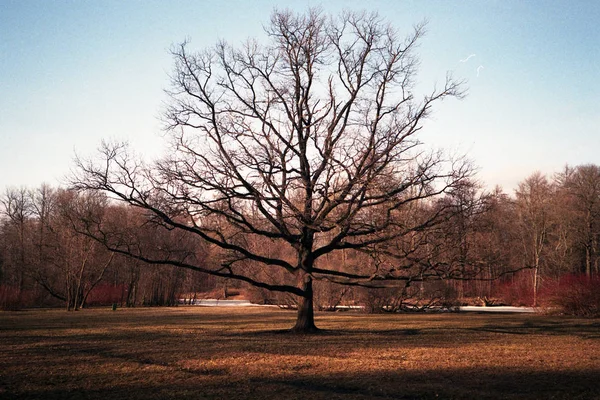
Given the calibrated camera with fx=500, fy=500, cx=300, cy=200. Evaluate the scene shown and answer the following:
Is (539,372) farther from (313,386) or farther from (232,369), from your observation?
(232,369)

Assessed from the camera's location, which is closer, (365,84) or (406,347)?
(406,347)

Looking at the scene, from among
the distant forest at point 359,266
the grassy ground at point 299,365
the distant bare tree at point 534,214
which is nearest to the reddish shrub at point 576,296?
the distant forest at point 359,266

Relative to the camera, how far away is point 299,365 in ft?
37.1

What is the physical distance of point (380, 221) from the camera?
61.0 feet

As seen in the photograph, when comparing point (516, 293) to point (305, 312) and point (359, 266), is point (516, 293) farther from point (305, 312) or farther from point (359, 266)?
point (305, 312)

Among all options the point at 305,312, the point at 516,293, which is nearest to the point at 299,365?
the point at 305,312

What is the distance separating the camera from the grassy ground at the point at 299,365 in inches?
338

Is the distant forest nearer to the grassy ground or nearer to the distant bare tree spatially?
the distant bare tree

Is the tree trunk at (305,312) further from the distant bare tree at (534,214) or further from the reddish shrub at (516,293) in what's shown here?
the distant bare tree at (534,214)

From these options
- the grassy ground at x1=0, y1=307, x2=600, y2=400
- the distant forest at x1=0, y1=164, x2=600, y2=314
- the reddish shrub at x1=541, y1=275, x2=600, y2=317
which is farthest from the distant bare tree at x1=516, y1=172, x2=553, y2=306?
the grassy ground at x1=0, y1=307, x2=600, y2=400

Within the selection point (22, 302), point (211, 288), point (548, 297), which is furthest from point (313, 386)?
point (211, 288)

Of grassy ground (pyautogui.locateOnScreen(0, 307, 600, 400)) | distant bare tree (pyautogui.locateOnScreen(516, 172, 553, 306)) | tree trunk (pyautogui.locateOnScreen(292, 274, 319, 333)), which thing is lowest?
grassy ground (pyautogui.locateOnScreen(0, 307, 600, 400))

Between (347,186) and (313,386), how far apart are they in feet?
28.9

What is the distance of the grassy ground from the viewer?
8.59m
